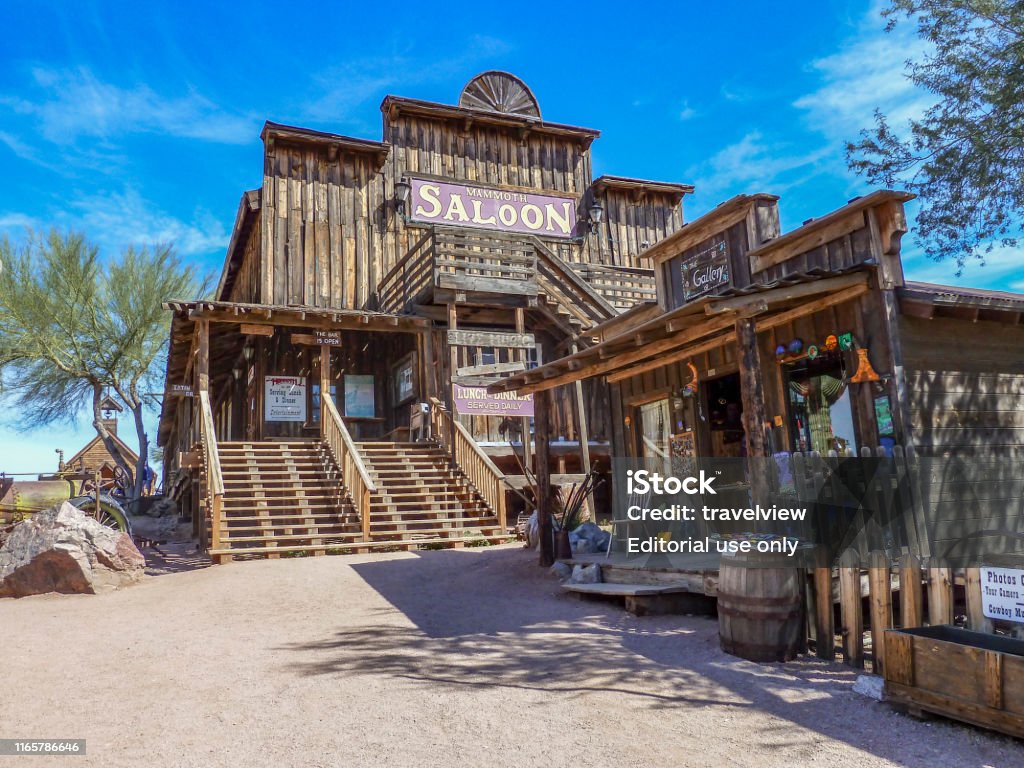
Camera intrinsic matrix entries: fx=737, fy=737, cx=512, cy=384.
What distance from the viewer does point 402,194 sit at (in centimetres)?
1847

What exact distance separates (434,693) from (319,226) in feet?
49.3

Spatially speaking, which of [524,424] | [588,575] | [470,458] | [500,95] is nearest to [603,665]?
[588,575]

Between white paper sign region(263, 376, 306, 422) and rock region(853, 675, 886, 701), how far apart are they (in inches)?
572

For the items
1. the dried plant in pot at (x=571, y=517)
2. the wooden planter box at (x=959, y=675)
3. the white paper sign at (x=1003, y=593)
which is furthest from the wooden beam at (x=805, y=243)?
the wooden planter box at (x=959, y=675)

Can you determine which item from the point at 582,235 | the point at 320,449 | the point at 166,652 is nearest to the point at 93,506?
the point at 320,449

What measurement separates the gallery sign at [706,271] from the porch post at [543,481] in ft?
8.25

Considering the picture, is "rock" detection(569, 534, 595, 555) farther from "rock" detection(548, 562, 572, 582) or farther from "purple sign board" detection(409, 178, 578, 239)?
"purple sign board" detection(409, 178, 578, 239)

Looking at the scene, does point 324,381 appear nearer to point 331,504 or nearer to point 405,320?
point 405,320

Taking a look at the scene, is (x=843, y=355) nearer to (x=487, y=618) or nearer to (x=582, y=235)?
(x=487, y=618)

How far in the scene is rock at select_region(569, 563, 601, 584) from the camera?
798 cm

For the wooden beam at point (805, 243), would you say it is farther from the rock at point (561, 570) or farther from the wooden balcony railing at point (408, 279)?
the wooden balcony railing at point (408, 279)

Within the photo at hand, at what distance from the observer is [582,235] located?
2056 cm

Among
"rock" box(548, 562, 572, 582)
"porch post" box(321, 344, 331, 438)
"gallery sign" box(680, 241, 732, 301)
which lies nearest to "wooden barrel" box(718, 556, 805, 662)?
"rock" box(548, 562, 572, 582)

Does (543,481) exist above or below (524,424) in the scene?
below
